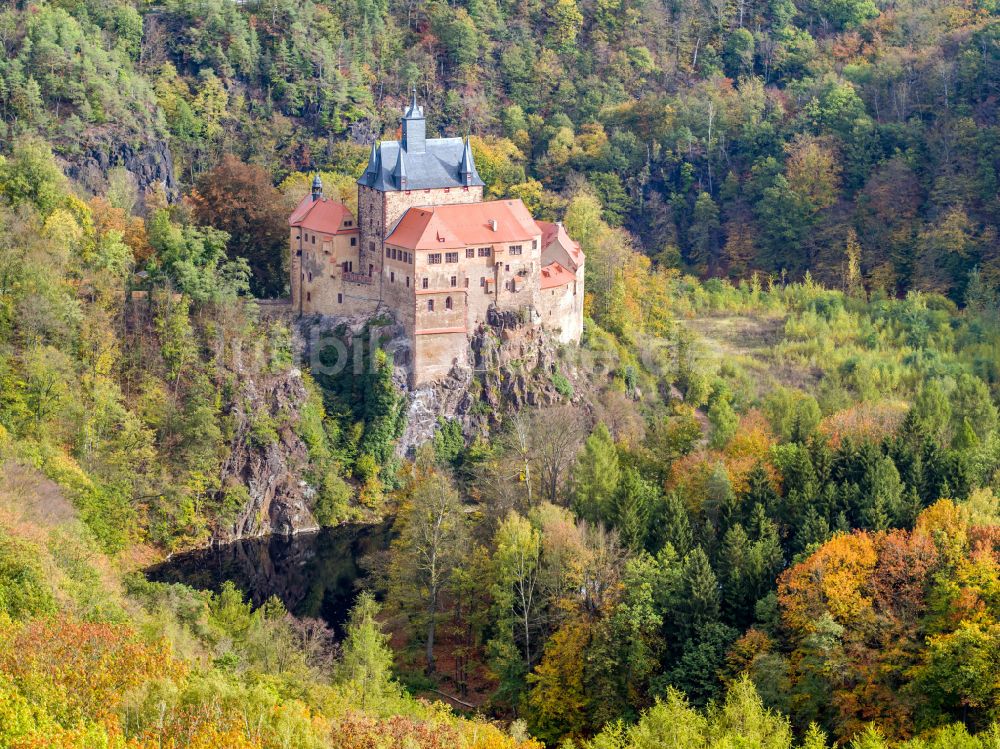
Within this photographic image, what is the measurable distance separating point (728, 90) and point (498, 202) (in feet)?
136

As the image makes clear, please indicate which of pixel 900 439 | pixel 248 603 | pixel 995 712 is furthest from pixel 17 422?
pixel 995 712

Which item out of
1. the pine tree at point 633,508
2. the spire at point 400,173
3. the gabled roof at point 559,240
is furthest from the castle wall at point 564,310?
the pine tree at point 633,508

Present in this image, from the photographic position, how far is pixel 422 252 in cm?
9456

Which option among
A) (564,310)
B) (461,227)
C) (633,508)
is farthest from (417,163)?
(633,508)

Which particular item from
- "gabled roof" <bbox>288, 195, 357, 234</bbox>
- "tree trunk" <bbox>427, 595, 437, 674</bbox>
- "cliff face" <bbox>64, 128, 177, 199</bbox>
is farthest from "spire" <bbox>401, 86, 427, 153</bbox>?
"tree trunk" <bbox>427, 595, 437, 674</bbox>

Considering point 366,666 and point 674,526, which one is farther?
point 674,526

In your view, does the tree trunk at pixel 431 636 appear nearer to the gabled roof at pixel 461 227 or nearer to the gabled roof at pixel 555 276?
the gabled roof at pixel 461 227

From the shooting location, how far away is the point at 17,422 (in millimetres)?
85812

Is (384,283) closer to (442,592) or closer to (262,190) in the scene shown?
(262,190)

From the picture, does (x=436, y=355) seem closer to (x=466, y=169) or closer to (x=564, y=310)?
(x=564, y=310)

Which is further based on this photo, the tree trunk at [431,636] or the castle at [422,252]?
the castle at [422,252]

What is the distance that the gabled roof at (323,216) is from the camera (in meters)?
97.3

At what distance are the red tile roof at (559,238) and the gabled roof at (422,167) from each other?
5508mm

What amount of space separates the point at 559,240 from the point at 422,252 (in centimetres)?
987
